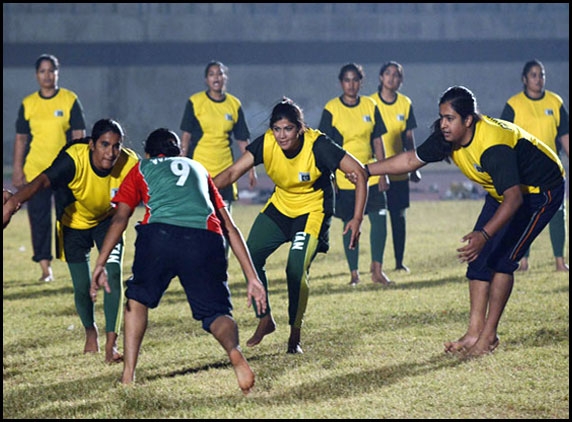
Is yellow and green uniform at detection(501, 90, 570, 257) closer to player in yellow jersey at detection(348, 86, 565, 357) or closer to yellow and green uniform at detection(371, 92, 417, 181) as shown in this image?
yellow and green uniform at detection(371, 92, 417, 181)

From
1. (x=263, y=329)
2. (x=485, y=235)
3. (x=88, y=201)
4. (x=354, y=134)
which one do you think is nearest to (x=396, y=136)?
(x=354, y=134)

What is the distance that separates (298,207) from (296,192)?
10 cm

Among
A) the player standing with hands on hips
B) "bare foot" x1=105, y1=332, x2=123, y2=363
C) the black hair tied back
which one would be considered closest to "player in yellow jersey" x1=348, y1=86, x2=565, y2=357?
the player standing with hands on hips

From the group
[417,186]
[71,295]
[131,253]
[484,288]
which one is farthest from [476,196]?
[484,288]

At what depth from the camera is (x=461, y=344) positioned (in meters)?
6.84

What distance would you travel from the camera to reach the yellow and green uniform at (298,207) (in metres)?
6.74

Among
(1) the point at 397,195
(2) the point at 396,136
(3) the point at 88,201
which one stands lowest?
(1) the point at 397,195

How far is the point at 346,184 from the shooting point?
10250mm

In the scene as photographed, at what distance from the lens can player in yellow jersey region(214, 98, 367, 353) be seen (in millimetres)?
6582

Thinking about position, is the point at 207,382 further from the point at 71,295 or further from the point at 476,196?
the point at 476,196

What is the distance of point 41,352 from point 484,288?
3.09 metres

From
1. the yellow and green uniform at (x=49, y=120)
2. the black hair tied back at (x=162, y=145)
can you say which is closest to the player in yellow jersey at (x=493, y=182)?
the black hair tied back at (x=162, y=145)

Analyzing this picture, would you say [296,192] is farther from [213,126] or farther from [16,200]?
[213,126]

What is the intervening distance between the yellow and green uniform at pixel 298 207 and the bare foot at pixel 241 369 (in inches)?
44.3
